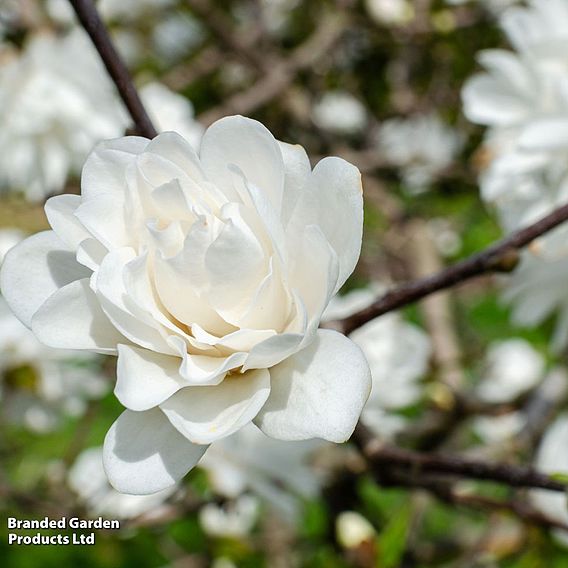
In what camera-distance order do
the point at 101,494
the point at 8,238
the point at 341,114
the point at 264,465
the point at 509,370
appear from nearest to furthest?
1. the point at 264,465
2. the point at 8,238
3. the point at 101,494
4. the point at 509,370
5. the point at 341,114

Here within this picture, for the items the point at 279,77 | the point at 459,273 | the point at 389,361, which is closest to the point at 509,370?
the point at 389,361

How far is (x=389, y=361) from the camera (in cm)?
131

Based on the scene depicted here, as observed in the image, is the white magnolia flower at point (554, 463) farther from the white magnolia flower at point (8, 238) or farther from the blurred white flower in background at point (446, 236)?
the blurred white flower in background at point (446, 236)

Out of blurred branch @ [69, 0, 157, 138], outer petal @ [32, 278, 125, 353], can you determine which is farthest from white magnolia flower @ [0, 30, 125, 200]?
outer petal @ [32, 278, 125, 353]

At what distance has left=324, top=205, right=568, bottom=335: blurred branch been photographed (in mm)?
538

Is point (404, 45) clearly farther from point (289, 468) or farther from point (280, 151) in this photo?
point (280, 151)

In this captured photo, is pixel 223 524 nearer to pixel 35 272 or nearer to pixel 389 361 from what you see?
pixel 389 361

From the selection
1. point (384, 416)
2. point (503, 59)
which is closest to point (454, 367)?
point (384, 416)

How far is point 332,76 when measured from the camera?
2191mm

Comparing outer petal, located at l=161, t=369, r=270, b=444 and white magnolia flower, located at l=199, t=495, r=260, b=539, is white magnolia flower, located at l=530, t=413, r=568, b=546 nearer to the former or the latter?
white magnolia flower, located at l=199, t=495, r=260, b=539

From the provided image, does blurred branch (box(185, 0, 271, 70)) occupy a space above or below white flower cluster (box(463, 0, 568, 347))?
below

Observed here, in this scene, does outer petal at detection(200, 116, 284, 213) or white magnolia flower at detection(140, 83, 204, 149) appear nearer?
outer petal at detection(200, 116, 284, 213)

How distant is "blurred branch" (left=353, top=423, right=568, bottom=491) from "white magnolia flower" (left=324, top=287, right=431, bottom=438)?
0.59m

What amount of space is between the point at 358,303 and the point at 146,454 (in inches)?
34.1
